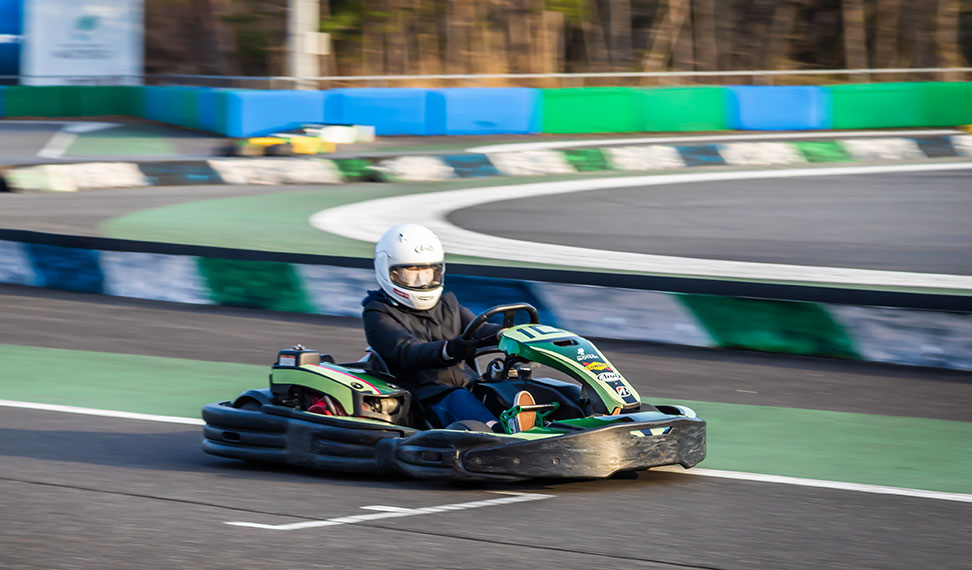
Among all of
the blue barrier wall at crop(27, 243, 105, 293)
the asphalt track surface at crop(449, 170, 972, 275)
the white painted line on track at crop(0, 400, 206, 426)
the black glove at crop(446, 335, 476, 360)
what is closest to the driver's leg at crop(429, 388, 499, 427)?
the black glove at crop(446, 335, 476, 360)

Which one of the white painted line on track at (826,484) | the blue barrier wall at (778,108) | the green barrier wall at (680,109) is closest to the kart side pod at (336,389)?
the white painted line on track at (826,484)

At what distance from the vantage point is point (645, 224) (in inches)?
601

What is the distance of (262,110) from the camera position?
2395cm

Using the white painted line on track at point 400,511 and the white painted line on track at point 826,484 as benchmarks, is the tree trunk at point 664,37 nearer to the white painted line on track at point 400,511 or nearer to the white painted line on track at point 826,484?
the white painted line on track at point 826,484

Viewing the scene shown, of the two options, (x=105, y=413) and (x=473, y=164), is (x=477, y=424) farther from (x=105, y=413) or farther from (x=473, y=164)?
(x=473, y=164)

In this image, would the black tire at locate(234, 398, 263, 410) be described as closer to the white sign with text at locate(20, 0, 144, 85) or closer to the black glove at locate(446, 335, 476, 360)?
the black glove at locate(446, 335, 476, 360)

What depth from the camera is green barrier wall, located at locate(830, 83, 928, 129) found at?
27344 millimetres

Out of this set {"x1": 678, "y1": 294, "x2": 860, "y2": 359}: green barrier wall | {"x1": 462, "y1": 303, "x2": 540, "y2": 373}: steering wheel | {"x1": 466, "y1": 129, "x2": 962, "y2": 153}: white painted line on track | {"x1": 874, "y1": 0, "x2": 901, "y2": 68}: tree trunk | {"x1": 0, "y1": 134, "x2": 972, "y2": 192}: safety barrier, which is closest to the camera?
{"x1": 462, "y1": 303, "x2": 540, "y2": 373}: steering wheel

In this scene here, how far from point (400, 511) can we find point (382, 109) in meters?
20.5

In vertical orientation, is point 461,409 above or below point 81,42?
below

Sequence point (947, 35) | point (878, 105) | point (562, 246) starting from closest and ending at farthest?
point (562, 246) → point (878, 105) → point (947, 35)

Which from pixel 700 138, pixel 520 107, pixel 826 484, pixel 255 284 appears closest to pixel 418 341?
pixel 826 484

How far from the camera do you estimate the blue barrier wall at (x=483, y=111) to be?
25516 millimetres

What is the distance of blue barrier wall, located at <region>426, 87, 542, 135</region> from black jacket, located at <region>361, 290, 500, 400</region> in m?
19.5
